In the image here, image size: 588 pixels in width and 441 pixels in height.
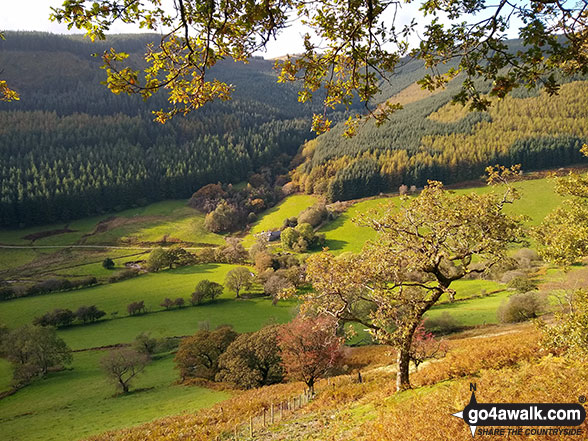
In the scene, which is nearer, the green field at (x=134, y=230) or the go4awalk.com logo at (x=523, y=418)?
the go4awalk.com logo at (x=523, y=418)

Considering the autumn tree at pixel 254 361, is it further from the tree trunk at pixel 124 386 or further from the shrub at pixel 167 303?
the shrub at pixel 167 303

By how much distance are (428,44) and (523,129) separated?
188 metres

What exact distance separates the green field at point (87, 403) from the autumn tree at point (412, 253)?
25703 millimetres

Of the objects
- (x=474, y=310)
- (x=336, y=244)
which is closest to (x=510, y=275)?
(x=474, y=310)

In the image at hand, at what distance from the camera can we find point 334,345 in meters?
32.2

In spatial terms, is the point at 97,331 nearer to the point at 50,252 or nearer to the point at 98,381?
the point at 98,381

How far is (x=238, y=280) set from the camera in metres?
77.9

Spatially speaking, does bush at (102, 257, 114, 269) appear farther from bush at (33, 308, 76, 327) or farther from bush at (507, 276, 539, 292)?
bush at (507, 276, 539, 292)

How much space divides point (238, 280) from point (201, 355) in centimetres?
3445

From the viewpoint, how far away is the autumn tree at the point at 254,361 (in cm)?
3766

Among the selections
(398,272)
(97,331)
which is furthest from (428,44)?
(97,331)

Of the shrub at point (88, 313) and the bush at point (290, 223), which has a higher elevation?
the bush at point (290, 223)

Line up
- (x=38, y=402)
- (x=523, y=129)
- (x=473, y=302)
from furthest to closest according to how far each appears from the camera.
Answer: (x=523, y=129) → (x=473, y=302) → (x=38, y=402)

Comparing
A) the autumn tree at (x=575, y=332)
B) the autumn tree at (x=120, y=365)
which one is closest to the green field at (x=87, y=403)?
the autumn tree at (x=120, y=365)
